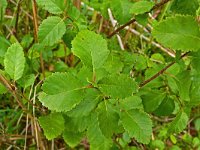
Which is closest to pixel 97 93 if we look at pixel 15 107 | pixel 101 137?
pixel 101 137

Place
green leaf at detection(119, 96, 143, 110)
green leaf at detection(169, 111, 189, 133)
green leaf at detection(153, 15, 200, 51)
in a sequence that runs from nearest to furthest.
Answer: green leaf at detection(153, 15, 200, 51), green leaf at detection(119, 96, 143, 110), green leaf at detection(169, 111, 189, 133)

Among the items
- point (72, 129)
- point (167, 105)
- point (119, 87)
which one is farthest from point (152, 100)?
point (119, 87)

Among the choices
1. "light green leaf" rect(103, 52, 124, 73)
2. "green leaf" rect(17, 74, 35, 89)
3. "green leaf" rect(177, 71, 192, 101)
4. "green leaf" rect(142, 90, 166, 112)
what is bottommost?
"green leaf" rect(142, 90, 166, 112)

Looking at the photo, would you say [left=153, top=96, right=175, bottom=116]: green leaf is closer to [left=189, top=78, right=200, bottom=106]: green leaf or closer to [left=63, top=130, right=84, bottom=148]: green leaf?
[left=189, top=78, right=200, bottom=106]: green leaf

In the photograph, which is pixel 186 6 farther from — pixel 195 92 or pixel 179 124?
pixel 179 124

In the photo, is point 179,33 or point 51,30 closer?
point 179,33

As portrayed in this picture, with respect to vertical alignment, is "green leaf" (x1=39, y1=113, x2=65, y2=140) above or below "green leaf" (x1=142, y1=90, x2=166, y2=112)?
below

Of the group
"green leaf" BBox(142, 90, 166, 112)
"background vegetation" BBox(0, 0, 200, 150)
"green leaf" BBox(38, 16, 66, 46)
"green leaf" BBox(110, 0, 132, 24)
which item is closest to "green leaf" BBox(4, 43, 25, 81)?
"background vegetation" BBox(0, 0, 200, 150)

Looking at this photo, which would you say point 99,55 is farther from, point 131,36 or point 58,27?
point 131,36
